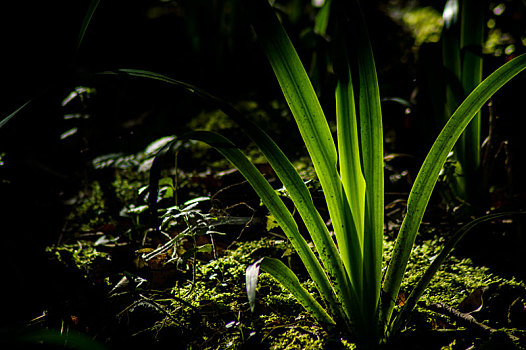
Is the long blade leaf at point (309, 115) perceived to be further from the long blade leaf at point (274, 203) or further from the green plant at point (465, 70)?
the green plant at point (465, 70)

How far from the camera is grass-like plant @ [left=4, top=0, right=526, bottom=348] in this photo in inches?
26.8

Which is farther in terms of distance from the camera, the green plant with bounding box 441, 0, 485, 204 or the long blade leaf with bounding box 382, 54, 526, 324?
the green plant with bounding box 441, 0, 485, 204

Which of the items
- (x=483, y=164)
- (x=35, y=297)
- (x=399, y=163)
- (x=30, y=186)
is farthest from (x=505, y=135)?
(x=30, y=186)

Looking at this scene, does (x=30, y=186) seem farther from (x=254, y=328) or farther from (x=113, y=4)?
(x=113, y=4)

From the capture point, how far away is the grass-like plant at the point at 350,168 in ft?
2.23

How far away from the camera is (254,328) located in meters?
0.83

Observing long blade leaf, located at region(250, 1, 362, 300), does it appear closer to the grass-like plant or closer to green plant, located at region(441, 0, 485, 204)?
the grass-like plant

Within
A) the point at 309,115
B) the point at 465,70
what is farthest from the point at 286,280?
the point at 465,70

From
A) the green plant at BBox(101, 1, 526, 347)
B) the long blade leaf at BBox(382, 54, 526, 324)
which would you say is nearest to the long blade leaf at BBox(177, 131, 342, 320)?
the green plant at BBox(101, 1, 526, 347)

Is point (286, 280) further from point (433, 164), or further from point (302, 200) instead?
point (433, 164)

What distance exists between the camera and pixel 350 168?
72 cm

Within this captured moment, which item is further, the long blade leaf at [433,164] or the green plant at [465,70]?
the green plant at [465,70]

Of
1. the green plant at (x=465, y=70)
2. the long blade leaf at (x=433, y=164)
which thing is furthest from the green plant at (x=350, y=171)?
the green plant at (x=465, y=70)

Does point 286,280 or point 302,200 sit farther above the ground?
point 302,200
